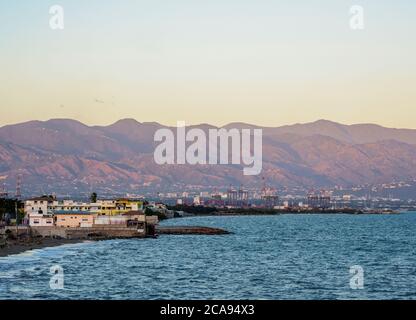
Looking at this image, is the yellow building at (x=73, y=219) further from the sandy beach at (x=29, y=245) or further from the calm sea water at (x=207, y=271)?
the calm sea water at (x=207, y=271)

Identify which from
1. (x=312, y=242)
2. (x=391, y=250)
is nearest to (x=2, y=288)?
(x=391, y=250)

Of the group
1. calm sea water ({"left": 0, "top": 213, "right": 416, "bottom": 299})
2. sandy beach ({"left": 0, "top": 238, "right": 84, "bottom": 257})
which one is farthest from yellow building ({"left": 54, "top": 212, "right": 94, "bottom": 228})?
calm sea water ({"left": 0, "top": 213, "right": 416, "bottom": 299})

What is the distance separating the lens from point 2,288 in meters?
65.8

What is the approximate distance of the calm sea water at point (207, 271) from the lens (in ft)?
223

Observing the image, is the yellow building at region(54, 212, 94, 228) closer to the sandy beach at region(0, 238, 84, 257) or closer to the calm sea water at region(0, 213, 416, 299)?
the sandy beach at region(0, 238, 84, 257)

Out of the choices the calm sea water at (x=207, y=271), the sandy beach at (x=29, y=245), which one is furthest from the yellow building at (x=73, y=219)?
the calm sea water at (x=207, y=271)

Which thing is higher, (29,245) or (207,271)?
(29,245)

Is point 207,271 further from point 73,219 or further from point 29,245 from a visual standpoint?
point 73,219

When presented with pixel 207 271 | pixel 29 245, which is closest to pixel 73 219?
pixel 29 245

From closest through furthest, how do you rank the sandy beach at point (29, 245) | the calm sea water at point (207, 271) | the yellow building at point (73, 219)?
the calm sea water at point (207, 271), the sandy beach at point (29, 245), the yellow building at point (73, 219)

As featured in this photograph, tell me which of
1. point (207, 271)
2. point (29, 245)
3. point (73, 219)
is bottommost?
point (207, 271)

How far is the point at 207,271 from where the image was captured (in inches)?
3467

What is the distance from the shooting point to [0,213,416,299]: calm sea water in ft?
223
